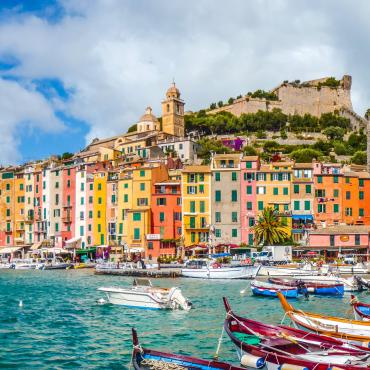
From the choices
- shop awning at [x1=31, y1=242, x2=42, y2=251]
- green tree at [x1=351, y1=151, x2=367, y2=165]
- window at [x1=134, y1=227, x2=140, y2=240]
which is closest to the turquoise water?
window at [x1=134, y1=227, x2=140, y2=240]

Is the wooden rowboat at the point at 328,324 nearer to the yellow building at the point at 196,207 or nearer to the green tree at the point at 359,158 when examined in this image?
the yellow building at the point at 196,207

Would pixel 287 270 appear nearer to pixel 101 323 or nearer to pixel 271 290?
pixel 271 290

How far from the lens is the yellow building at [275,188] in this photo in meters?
70.8

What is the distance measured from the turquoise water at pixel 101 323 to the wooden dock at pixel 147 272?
6562mm

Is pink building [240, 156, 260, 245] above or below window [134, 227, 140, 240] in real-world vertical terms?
above

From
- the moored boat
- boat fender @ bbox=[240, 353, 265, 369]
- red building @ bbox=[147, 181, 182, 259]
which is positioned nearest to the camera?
boat fender @ bbox=[240, 353, 265, 369]

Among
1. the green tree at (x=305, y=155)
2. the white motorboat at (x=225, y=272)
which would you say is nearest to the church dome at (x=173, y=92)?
the green tree at (x=305, y=155)

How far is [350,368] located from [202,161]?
81.7m

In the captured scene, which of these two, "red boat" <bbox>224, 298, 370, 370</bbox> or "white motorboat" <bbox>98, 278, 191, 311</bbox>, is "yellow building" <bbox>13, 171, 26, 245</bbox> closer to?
"white motorboat" <bbox>98, 278, 191, 311</bbox>

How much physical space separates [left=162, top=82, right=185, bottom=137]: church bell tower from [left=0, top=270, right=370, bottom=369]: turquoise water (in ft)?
263

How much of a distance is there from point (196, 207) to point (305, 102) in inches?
3228

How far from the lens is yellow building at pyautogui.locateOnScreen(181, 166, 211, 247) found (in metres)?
Answer: 72.7

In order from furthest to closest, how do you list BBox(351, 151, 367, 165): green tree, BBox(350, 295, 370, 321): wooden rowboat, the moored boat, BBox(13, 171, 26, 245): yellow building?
BBox(351, 151, 367, 165): green tree → BBox(13, 171, 26, 245): yellow building → the moored boat → BBox(350, 295, 370, 321): wooden rowboat

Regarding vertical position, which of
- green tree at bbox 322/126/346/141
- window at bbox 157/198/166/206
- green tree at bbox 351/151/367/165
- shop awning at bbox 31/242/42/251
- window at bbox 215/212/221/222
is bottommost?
shop awning at bbox 31/242/42/251
